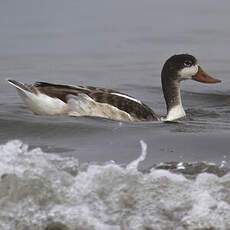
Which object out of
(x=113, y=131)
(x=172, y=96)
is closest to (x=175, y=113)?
(x=172, y=96)

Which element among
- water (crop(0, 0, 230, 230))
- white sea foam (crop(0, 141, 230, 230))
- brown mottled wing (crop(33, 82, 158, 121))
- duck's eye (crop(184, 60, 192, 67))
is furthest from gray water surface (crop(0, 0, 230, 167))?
white sea foam (crop(0, 141, 230, 230))

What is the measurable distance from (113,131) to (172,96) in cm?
233

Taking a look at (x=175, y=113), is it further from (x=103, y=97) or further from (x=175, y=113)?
(x=103, y=97)

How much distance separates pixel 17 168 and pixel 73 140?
8.39 feet

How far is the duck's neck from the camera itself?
12086 millimetres

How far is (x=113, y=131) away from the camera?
33.5 ft

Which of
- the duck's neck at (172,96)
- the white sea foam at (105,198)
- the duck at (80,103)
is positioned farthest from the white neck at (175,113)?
the white sea foam at (105,198)

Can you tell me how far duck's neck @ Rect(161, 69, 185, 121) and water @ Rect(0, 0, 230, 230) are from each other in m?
0.21

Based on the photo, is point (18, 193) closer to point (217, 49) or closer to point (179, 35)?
point (217, 49)

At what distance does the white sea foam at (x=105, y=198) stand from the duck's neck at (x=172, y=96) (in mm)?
4754

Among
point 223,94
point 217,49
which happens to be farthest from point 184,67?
point 217,49

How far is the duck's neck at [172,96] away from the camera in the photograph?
12086mm

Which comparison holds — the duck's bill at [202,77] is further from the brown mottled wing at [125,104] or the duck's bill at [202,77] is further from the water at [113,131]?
the brown mottled wing at [125,104]

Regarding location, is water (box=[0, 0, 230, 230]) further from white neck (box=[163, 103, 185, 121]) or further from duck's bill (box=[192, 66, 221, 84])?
duck's bill (box=[192, 66, 221, 84])
